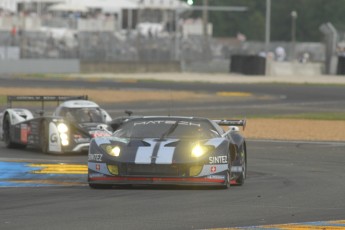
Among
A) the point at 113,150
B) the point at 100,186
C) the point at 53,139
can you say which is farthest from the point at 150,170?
the point at 53,139

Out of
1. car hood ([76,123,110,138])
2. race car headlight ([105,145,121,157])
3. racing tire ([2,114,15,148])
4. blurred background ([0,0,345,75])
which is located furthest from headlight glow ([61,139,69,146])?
blurred background ([0,0,345,75])

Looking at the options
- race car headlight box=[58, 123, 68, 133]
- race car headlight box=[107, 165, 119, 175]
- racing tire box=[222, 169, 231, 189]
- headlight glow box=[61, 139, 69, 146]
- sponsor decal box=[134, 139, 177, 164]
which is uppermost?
sponsor decal box=[134, 139, 177, 164]

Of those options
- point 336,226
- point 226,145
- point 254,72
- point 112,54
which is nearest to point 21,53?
point 112,54

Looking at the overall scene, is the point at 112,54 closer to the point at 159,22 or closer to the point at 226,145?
the point at 159,22

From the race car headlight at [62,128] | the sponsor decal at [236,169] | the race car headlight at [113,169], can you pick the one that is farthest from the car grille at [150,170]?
the race car headlight at [62,128]

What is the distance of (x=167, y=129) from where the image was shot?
1584 cm

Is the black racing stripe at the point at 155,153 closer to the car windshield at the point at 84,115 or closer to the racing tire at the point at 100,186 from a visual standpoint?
the racing tire at the point at 100,186

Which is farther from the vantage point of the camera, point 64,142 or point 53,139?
point 53,139

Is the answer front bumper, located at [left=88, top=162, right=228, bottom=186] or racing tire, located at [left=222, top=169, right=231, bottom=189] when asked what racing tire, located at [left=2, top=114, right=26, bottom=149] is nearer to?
front bumper, located at [left=88, top=162, right=228, bottom=186]

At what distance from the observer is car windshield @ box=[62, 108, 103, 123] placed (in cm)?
2222

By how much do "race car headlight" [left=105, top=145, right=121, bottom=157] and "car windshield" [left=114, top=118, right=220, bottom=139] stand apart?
2.36 ft

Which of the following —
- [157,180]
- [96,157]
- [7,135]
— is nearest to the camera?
[157,180]

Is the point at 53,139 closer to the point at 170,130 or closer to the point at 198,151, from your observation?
the point at 170,130

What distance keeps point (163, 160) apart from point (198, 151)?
50 centimetres
